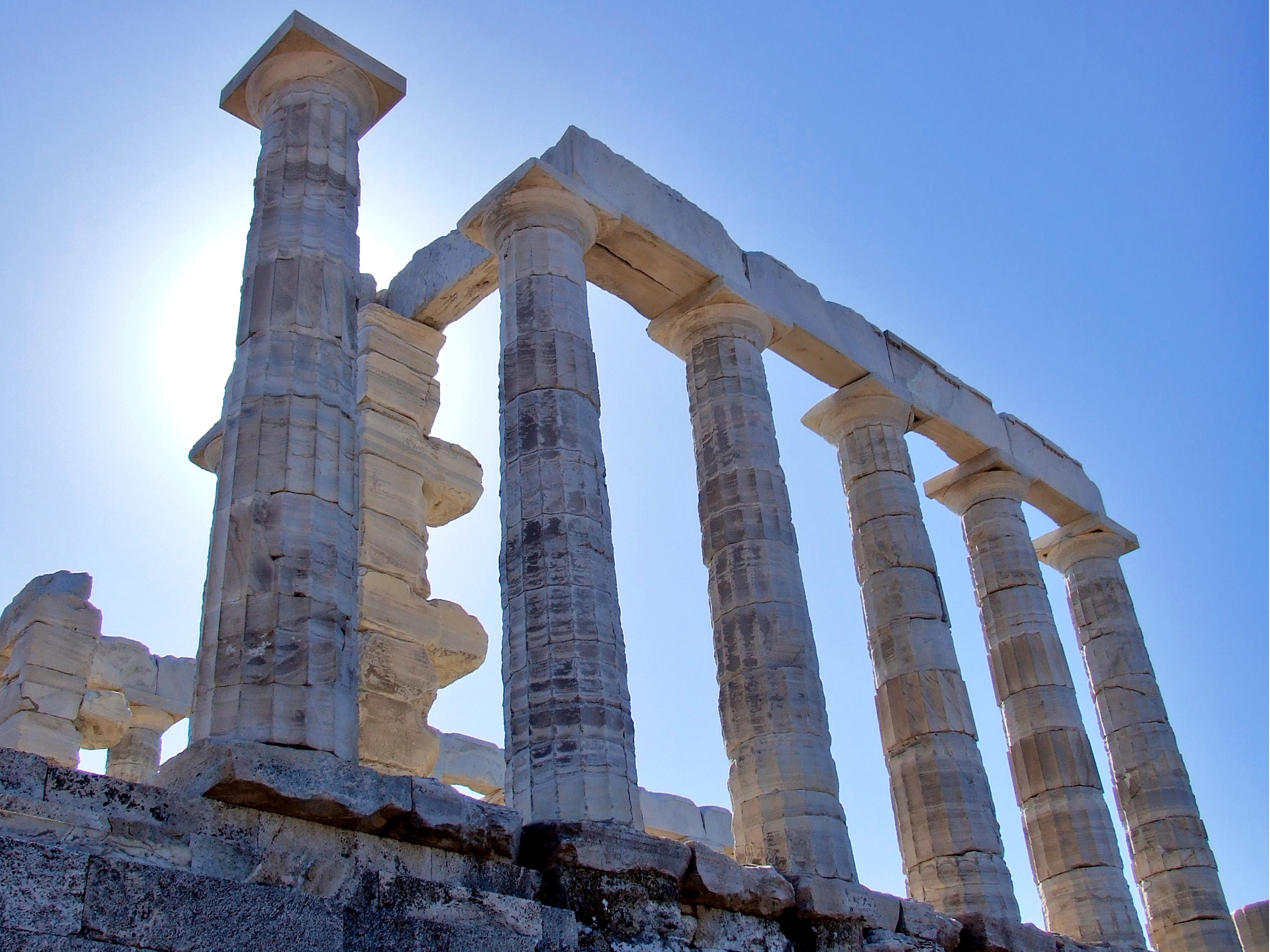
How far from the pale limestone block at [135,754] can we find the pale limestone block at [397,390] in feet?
25.5

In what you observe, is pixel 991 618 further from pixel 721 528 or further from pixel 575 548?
pixel 575 548

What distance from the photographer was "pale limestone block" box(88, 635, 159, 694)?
21734 millimetres

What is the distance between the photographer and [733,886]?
446 inches

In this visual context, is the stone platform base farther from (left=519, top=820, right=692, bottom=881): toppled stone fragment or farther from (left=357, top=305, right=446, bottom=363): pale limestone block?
(left=357, top=305, right=446, bottom=363): pale limestone block

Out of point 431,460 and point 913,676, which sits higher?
point 431,460

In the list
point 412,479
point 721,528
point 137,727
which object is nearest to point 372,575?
point 412,479

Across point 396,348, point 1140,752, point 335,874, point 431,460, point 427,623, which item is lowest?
point 335,874

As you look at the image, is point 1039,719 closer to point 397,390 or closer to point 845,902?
point 845,902

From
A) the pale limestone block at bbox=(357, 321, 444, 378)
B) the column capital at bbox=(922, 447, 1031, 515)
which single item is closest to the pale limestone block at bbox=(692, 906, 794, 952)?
the pale limestone block at bbox=(357, 321, 444, 378)

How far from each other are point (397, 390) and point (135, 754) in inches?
324

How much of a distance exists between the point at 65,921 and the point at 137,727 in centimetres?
1597

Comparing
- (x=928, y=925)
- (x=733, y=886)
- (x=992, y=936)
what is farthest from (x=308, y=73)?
(x=992, y=936)

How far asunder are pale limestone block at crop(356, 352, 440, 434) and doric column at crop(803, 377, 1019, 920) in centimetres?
542

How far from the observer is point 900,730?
56.3 ft
